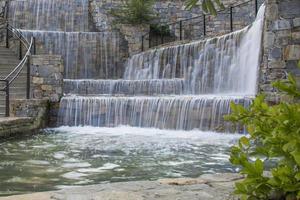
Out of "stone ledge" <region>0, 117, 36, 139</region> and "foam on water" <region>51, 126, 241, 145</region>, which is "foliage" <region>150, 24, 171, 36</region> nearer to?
"foam on water" <region>51, 126, 241, 145</region>

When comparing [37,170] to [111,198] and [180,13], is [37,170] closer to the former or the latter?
[111,198]

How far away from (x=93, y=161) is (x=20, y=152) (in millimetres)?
1581

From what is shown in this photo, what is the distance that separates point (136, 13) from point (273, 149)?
58.3 feet

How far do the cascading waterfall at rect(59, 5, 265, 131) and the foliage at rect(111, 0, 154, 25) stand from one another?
214 centimetres

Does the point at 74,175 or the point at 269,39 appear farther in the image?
the point at 269,39

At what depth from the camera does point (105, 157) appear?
7.16 meters

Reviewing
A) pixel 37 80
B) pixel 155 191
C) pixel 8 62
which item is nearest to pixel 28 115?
pixel 37 80

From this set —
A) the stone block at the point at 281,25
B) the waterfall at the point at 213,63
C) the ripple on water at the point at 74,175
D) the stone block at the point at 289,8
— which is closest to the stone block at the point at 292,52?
the stone block at the point at 281,25

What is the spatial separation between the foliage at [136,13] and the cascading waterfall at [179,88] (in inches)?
84.2

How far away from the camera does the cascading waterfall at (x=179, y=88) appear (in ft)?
35.6

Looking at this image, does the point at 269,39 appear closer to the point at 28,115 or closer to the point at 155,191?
the point at 155,191

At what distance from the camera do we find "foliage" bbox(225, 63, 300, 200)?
259 cm

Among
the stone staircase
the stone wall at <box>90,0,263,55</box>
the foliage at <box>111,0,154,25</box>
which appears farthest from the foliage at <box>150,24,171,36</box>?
the stone staircase

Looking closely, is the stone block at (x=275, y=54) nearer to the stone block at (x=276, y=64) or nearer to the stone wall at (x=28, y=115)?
the stone block at (x=276, y=64)
